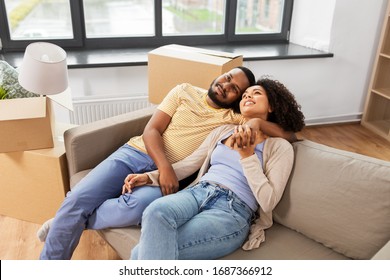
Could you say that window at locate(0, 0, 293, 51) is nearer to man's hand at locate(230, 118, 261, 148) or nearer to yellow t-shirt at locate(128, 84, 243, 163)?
yellow t-shirt at locate(128, 84, 243, 163)

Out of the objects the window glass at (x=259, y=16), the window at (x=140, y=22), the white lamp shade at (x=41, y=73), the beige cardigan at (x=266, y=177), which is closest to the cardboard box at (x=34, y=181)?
the white lamp shade at (x=41, y=73)

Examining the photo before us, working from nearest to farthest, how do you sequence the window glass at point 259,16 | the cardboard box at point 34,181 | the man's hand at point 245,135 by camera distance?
the man's hand at point 245,135, the cardboard box at point 34,181, the window glass at point 259,16

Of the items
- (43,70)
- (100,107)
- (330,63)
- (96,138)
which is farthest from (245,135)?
(330,63)

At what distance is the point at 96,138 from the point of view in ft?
5.48

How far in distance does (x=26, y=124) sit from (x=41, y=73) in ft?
0.84

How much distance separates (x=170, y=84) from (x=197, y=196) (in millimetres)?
840

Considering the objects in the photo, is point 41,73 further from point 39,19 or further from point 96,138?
point 39,19

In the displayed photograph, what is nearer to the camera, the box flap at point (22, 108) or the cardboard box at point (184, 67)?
the box flap at point (22, 108)

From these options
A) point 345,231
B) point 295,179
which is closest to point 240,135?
point 295,179

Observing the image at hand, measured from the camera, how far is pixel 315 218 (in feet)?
4.26

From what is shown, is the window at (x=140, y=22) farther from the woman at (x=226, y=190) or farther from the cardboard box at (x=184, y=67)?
the woman at (x=226, y=190)

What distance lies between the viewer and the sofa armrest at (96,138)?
163 centimetres

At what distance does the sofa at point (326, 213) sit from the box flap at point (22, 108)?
0.64 m

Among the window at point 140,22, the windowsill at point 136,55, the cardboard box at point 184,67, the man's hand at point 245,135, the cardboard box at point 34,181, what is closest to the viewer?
the man's hand at point 245,135
